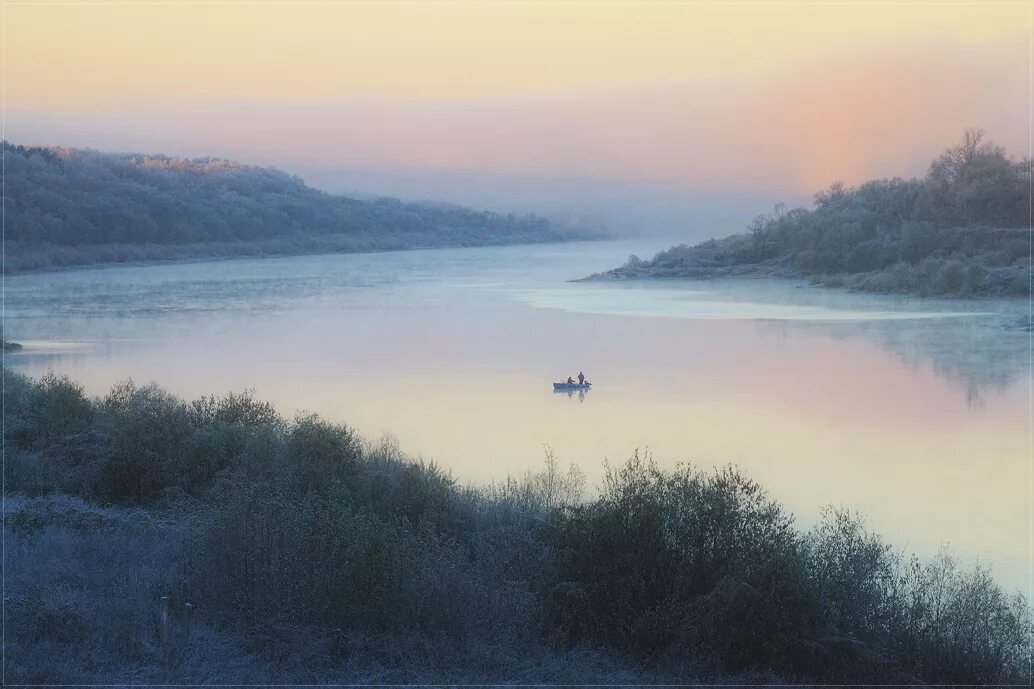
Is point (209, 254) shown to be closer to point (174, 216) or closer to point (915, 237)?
point (174, 216)

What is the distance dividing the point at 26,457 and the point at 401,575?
5.74 meters

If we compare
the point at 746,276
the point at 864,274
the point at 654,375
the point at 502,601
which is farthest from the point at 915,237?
the point at 502,601

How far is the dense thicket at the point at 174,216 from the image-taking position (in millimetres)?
53031

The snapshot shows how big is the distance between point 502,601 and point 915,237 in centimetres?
3387

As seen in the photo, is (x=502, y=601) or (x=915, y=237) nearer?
(x=502, y=601)

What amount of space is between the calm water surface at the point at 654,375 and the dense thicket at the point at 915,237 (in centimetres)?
182

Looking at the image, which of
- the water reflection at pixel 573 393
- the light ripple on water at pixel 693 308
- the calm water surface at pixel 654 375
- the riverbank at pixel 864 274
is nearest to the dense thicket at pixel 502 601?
the calm water surface at pixel 654 375

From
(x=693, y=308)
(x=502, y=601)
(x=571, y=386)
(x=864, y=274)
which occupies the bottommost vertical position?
(x=502, y=601)

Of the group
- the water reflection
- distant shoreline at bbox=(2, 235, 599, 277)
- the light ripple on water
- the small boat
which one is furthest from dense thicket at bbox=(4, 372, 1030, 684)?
distant shoreline at bbox=(2, 235, 599, 277)

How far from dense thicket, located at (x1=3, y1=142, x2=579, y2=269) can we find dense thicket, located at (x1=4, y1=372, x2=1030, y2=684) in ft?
152

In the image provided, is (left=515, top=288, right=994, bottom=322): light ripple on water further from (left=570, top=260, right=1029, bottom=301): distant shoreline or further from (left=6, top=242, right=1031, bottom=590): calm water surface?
(left=570, top=260, right=1029, bottom=301): distant shoreline

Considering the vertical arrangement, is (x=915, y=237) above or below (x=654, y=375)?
above

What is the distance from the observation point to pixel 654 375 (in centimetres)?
1791

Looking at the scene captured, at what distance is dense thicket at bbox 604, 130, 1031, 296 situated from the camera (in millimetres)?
32250
